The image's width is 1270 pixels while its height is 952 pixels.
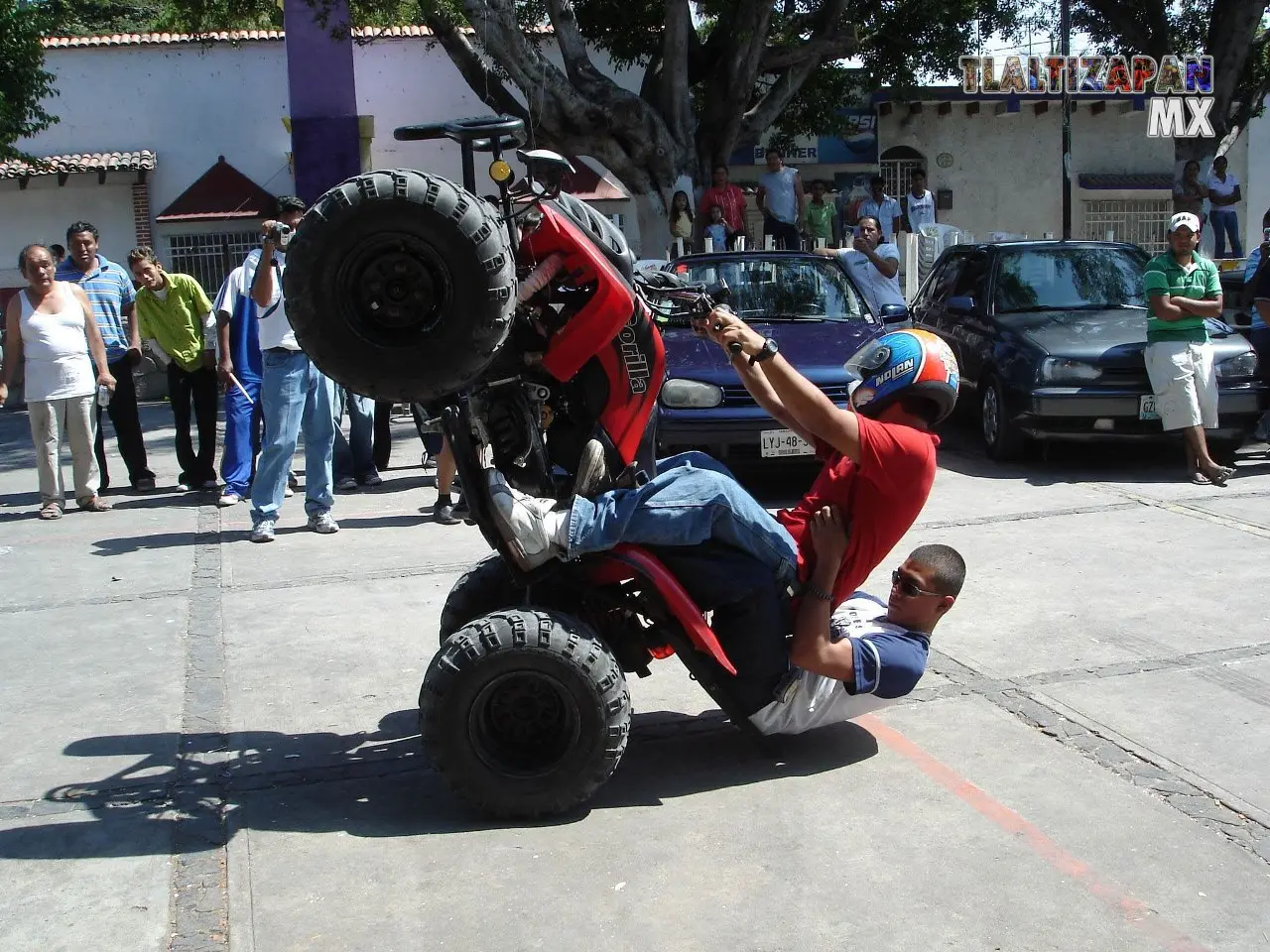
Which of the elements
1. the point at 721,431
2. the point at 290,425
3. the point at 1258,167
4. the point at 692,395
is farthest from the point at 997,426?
the point at 1258,167

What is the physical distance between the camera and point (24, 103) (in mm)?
20125

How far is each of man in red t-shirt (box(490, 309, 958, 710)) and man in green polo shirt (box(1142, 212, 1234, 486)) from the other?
5.62 meters

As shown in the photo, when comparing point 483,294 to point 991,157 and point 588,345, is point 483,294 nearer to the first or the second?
point 588,345

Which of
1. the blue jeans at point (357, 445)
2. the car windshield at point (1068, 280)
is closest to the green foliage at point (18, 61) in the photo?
the blue jeans at point (357, 445)

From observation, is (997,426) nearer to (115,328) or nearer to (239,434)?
(239,434)

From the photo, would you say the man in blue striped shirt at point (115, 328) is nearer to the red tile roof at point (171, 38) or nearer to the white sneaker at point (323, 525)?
the white sneaker at point (323, 525)

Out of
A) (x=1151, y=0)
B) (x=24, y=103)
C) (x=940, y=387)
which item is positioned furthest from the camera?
(x=1151, y=0)

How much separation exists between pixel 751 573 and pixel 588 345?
2.89 ft

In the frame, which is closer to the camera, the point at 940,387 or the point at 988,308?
the point at 940,387

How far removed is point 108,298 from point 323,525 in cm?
303

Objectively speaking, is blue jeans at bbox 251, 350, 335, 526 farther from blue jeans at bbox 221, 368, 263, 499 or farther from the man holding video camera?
blue jeans at bbox 221, 368, 263, 499

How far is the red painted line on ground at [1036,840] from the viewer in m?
3.45

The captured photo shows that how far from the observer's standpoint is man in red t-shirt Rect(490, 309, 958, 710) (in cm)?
409

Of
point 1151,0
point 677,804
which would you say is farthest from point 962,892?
point 1151,0
